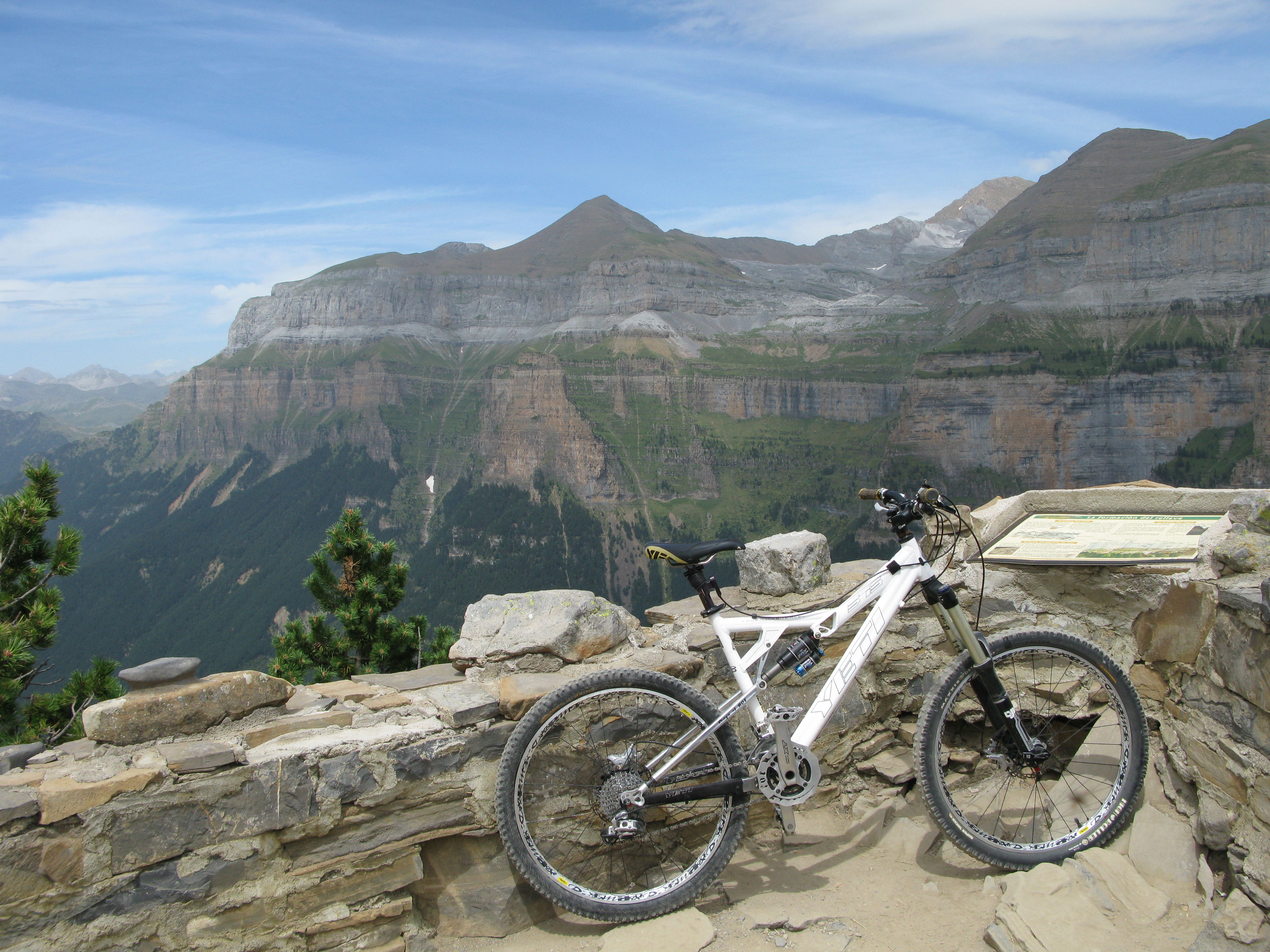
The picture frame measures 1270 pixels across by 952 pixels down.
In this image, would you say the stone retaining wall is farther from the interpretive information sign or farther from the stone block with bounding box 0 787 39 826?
the interpretive information sign

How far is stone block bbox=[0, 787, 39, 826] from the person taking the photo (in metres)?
3.27

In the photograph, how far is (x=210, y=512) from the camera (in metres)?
195

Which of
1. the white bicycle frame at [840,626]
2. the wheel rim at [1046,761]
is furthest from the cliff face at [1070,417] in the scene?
the white bicycle frame at [840,626]

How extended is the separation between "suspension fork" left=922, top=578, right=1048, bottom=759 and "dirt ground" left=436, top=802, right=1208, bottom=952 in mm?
737

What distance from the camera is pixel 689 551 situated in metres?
4.34

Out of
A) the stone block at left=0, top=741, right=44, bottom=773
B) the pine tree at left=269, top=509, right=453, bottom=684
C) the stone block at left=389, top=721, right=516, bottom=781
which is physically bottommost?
the pine tree at left=269, top=509, right=453, bottom=684

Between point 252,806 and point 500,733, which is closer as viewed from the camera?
point 252,806

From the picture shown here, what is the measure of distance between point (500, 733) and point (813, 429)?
577ft

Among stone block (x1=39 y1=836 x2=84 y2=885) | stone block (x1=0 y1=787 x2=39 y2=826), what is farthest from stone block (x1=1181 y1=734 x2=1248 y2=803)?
stone block (x1=0 y1=787 x2=39 y2=826)

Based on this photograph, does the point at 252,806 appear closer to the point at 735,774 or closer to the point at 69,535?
the point at 735,774

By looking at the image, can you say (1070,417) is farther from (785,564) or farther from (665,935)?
(665,935)

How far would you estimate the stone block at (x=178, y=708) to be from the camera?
3.80 m

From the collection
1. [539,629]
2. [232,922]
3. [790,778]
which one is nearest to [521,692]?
[539,629]

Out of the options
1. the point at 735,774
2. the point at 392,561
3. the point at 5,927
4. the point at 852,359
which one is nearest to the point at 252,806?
the point at 5,927
